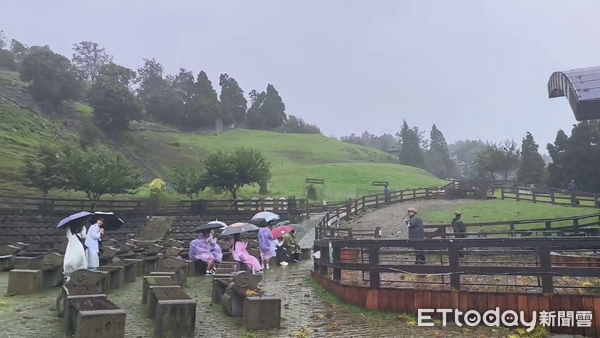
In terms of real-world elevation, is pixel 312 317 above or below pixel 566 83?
below

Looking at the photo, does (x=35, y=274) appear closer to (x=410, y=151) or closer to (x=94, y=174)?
(x=94, y=174)

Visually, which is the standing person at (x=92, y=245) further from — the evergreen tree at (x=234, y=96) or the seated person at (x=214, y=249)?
the evergreen tree at (x=234, y=96)

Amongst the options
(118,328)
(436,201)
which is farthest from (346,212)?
(118,328)

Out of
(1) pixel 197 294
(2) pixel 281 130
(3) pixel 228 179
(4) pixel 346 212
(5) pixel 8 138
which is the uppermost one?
(2) pixel 281 130

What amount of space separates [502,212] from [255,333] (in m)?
25.2

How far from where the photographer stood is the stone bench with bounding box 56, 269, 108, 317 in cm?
740

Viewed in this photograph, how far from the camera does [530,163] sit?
5272 cm

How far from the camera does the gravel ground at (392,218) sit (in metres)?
26.1

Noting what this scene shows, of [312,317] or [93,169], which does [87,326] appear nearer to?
[312,317]

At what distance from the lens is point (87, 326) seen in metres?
5.76

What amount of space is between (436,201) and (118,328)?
108ft

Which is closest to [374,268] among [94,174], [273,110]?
[94,174]

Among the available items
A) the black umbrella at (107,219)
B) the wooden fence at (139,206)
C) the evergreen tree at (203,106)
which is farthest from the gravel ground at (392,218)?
the evergreen tree at (203,106)

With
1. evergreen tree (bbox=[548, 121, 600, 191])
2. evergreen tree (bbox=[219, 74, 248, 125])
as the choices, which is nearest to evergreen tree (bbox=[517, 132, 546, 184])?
evergreen tree (bbox=[548, 121, 600, 191])
